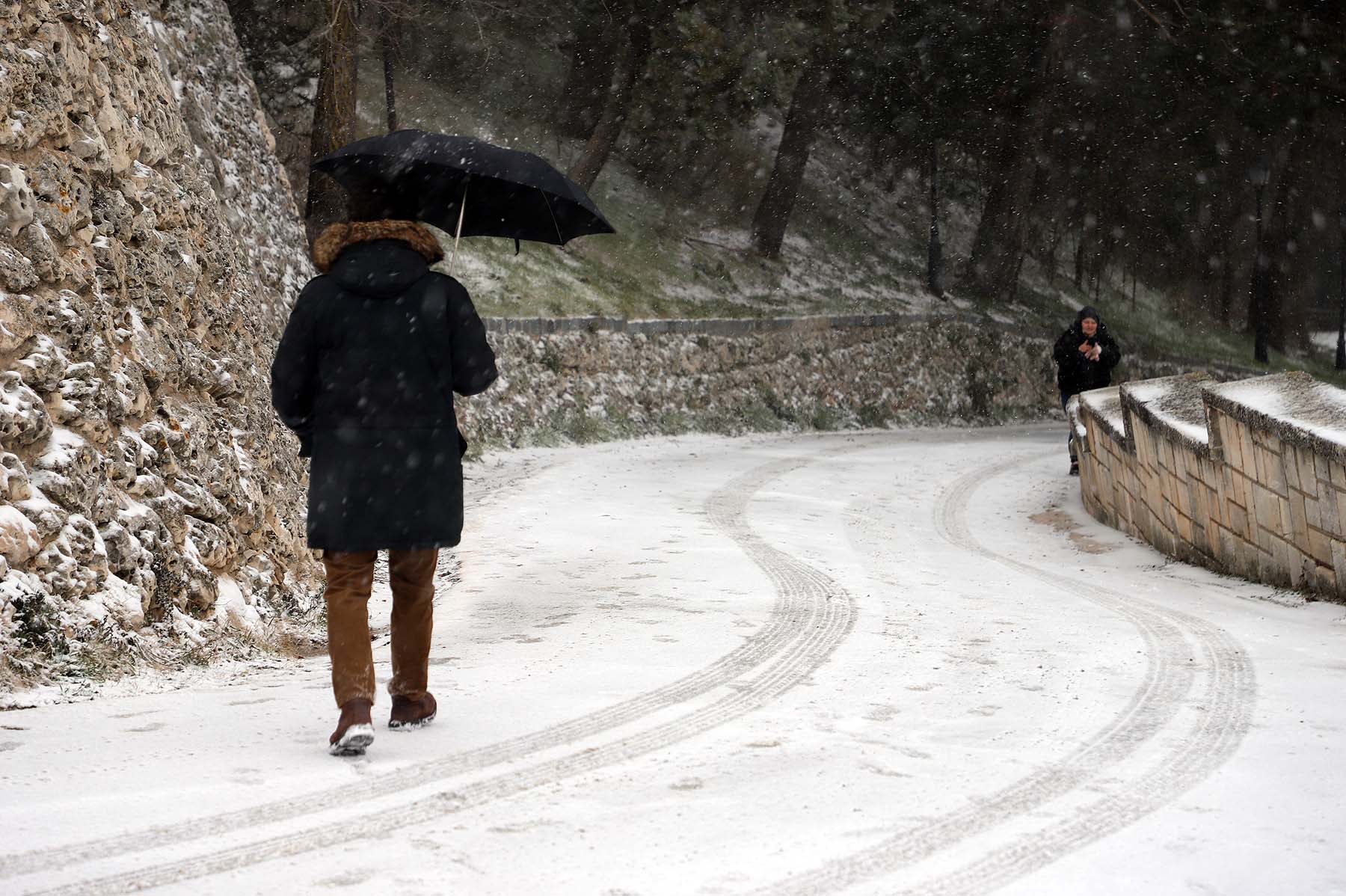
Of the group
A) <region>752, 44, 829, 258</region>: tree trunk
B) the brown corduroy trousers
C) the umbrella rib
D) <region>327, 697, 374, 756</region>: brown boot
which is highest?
<region>752, 44, 829, 258</region>: tree trunk

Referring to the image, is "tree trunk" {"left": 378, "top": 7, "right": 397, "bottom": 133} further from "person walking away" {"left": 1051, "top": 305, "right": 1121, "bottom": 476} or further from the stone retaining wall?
the stone retaining wall

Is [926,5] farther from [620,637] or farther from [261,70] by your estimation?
[620,637]

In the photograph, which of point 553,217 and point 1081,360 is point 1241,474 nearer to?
point 553,217

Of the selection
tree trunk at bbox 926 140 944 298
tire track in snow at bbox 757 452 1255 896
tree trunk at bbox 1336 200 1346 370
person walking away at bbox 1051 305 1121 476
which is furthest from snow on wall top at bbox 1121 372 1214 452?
tree trunk at bbox 1336 200 1346 370

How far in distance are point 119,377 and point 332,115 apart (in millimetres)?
9827

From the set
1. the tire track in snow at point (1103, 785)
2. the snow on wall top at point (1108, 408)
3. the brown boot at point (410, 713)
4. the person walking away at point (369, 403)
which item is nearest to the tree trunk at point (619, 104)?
the snow on wall top at point (1108, 408)

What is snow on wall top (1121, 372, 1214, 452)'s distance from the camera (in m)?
9.45

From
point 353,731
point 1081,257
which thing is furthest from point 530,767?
point 1081,257

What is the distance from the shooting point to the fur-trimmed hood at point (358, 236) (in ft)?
14.0

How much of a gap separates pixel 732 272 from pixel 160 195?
68.8 feet

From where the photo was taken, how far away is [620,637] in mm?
6242

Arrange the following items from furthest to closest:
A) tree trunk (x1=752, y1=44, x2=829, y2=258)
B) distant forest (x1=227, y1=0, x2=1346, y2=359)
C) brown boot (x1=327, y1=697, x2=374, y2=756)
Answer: tree trunk (x1=752, y1=44, x2=829, y2=258) < distant forest (x1=227, y1=0, x2=1346, y2=359) < brown boot (x1=327, y1=697, x2=374, y2=756)

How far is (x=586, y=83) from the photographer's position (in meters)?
29.5

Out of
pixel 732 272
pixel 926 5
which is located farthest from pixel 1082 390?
pixel 926 5
